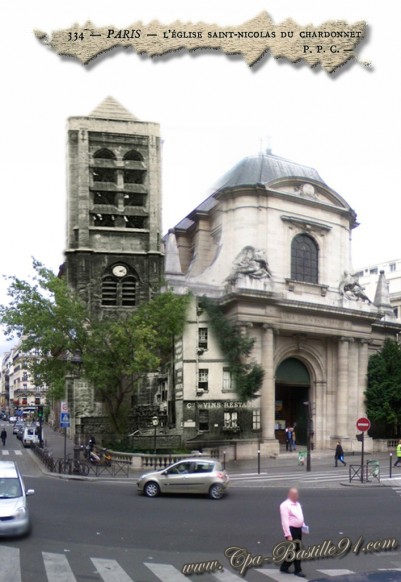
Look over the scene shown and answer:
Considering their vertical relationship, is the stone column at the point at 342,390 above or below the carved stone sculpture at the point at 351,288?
below

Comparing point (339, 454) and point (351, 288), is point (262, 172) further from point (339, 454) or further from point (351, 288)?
point (339, 454)

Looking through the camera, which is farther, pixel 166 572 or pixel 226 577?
pixel 166 572

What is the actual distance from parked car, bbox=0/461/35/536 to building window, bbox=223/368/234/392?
4816mm

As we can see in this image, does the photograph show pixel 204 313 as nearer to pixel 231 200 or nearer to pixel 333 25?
pixel 231 200

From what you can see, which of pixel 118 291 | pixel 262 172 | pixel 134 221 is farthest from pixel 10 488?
pixel 262 172

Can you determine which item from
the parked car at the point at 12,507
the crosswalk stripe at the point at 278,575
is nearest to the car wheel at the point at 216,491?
the parked car at the point at 12,507

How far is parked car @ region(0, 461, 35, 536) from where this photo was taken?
12810 mm

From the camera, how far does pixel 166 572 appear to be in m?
9.65

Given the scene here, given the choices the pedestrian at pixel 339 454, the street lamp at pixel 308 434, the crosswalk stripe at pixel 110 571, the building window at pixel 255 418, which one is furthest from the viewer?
the pedestrian at pixel 339 454

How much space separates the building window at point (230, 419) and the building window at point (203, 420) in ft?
1.23

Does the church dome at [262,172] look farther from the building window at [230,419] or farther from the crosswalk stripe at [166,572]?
the crosswalk stripe at [166,572]

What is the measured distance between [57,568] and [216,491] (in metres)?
8.96

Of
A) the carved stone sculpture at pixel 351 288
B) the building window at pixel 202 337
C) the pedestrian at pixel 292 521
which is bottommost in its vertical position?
the pedestrian at pixel 292 521

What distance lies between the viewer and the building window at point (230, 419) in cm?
1233
